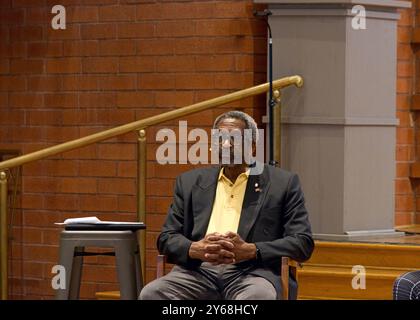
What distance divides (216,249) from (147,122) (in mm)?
1509

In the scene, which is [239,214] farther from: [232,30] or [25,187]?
[25,187]

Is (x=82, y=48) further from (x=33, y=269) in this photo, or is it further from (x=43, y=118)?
(x=33, y=269)

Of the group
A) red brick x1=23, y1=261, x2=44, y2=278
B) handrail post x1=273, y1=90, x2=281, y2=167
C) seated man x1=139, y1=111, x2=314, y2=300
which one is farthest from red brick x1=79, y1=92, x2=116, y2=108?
seated man x1=139, y1=111, x2=314, y2=300

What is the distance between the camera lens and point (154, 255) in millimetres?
7691

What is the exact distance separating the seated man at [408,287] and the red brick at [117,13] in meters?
2.93

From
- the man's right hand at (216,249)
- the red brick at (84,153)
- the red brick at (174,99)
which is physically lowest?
the man's right hand at (216,249)

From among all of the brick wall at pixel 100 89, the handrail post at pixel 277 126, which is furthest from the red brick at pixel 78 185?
the handrail post at pixel 277 126

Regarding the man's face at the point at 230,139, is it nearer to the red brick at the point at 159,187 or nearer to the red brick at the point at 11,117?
the red brick at the point at 159,187

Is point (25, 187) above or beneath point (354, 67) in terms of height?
beneath

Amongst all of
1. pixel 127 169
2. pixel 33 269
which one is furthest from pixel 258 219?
pixel 33 269

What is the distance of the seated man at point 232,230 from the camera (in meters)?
5.73

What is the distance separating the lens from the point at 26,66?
27.2 feet
